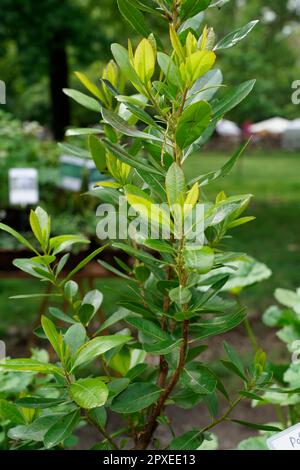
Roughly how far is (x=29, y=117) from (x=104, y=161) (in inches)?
1069

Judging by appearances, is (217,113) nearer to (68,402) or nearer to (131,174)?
(131,174)

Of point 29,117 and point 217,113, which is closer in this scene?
point 217,113

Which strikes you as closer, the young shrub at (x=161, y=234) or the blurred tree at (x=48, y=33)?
the young shrub at (x=161, y=234)

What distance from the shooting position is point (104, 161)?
104cm

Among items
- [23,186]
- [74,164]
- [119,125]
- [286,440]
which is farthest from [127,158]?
[74,164]

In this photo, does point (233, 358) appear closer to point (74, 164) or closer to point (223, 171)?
point (223, 171)

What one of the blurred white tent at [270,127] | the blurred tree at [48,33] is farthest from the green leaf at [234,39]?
the blurred white tent at [270,127]

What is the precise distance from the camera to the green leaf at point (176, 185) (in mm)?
865

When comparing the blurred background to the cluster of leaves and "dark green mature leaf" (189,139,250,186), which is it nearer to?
→ "dark green mature leaf" (189,139,250,186)

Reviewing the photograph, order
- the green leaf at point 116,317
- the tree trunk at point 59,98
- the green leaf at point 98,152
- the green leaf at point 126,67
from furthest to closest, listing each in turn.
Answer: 1. the tree trunk at point 59,98
2. the green leaf at point 116,317
3. the green leaf at point 98,152
4. the green leaf at point 126,67

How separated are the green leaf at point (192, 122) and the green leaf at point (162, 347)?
308mm

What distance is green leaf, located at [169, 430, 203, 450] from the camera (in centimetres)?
105

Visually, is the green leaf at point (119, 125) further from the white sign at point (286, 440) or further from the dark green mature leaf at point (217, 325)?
the white sign at point (286, 440)
